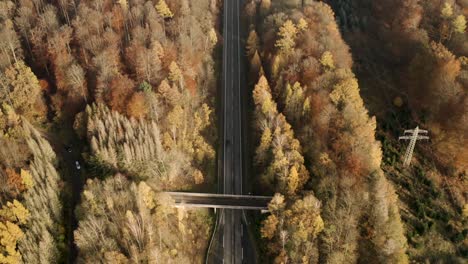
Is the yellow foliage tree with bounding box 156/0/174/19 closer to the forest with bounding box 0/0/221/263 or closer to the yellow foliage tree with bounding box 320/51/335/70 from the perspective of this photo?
the forest with bounding box 0/0/221/263

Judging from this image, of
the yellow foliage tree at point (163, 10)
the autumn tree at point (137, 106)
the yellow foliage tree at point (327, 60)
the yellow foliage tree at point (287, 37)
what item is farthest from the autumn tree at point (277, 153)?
the yellow foliage tree at point (163, 10)

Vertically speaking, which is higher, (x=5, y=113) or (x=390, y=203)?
(x=5, y=113)

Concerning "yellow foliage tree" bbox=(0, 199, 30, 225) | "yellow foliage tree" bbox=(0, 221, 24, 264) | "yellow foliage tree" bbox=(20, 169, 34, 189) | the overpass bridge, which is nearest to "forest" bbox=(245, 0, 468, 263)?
the overpass bridge

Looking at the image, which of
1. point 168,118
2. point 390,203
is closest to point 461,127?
point 390,203

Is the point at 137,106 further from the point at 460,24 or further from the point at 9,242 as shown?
the point at 460,24

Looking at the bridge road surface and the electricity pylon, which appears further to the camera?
the electricity pylon

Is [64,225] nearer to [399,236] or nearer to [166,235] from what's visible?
[166,235]
